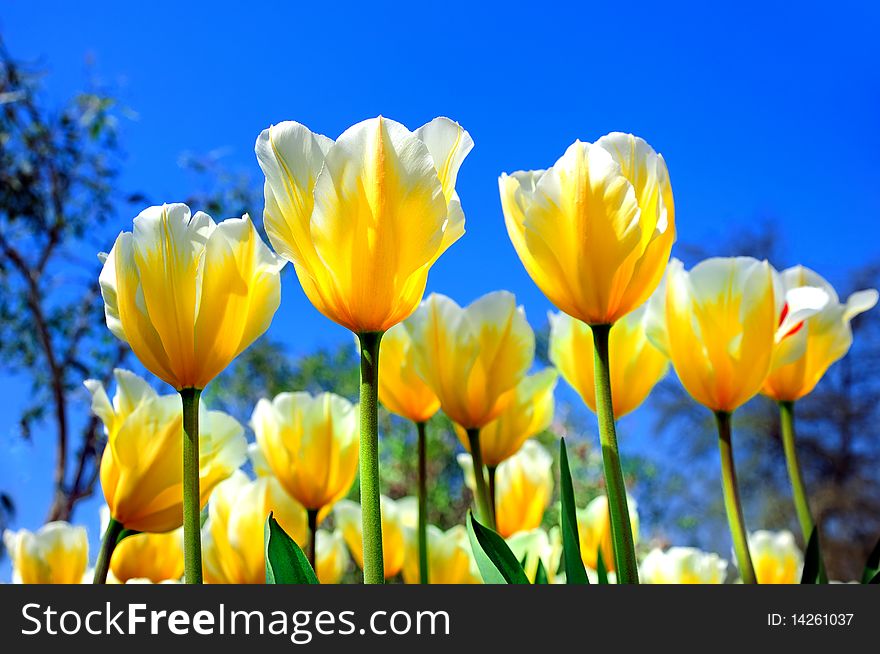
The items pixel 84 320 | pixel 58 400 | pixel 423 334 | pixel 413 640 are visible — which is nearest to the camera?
pixel 413 640

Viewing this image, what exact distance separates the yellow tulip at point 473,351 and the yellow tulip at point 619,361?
0.10 feet

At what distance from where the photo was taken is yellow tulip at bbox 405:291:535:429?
642mm

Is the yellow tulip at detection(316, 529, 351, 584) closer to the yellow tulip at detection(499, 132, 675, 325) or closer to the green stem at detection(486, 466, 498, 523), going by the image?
the green stem at detection(486, 466, 498, 523)

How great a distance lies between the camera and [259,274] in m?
0.47

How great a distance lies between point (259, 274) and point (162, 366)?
7 cm

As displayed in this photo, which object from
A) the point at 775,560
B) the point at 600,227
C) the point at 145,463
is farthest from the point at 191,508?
the point at 775,560

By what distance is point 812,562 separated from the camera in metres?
0.58

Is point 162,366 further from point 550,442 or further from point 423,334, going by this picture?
point 550,442

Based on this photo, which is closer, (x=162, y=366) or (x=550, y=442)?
(x=162, y=366)

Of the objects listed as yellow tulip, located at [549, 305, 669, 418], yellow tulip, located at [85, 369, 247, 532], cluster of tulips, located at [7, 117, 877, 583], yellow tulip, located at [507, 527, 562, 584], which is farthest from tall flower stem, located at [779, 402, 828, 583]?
yellow tulip, located at [85, 369, 247, 532]

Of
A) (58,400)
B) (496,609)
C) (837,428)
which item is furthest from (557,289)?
(837,428)

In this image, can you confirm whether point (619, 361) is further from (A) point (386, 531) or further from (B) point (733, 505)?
(A) point (386, 531)

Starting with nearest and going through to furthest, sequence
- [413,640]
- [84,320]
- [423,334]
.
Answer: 1. [413,640]
2. [423,334]
3. [84,320]

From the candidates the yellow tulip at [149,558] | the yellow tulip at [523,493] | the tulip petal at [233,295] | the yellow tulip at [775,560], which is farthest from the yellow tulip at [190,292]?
the yellow tulip at [775,560]
